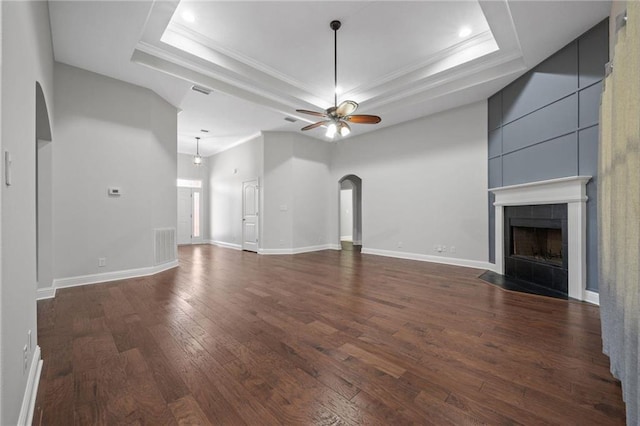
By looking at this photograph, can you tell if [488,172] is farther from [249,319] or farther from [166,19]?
[166,19]

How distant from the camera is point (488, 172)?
502 cm

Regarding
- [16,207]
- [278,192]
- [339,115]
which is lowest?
[16,207]

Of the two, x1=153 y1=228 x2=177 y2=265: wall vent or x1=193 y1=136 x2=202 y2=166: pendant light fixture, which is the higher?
x1=193 y1=136 x2=202 y2=166: pendant light fixture

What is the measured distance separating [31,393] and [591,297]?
205 inches

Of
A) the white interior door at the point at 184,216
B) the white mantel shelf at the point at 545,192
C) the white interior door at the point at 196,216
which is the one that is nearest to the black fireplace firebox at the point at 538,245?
the white mantel shelf at the point at 545,192

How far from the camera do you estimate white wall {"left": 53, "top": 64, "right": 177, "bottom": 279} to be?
3725 mm

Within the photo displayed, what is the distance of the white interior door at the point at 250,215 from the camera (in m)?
7.36

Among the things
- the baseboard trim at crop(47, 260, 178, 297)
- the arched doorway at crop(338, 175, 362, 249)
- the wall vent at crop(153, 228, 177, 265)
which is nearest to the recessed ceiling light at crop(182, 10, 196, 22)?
the wall vent at crop(153, 228, 177, 265)

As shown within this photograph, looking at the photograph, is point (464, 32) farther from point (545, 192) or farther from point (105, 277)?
point (105, 277)

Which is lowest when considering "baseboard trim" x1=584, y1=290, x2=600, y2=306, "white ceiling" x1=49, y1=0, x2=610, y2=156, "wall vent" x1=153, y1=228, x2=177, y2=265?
"baseboard trim" x1=584, y1=290, x2=600, y2=306

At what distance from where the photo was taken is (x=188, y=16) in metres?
3.37

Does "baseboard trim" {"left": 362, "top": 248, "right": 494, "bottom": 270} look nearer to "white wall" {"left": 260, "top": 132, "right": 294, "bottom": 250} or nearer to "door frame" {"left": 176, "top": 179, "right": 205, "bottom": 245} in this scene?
"white wall" {"left": 260, "top": 132, "right": 294, "bottom": 250}

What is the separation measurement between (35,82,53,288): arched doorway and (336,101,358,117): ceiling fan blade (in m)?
3.79

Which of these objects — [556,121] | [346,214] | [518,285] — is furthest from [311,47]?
[346,214]
